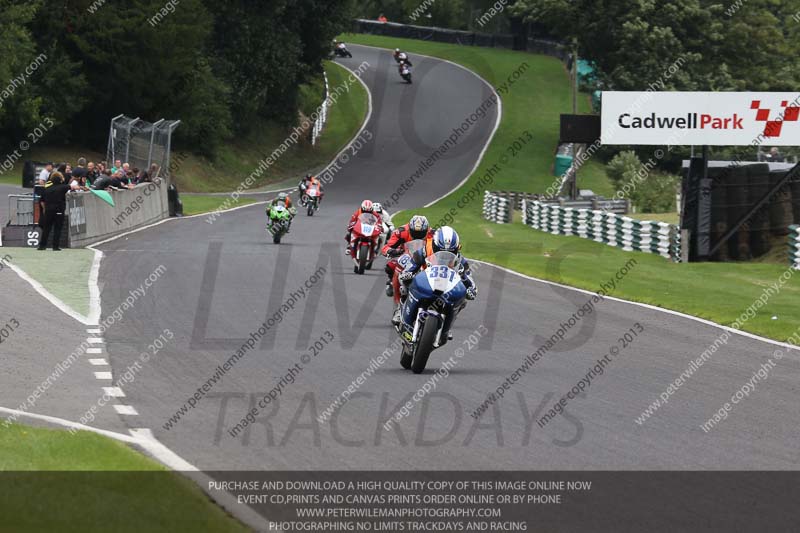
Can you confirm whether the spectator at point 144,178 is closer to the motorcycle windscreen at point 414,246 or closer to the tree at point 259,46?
the motorcycle windscreen at point 414,246

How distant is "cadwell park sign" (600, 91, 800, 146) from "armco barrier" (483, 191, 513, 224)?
14.2 meters

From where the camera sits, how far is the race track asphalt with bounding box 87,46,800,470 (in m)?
8.84

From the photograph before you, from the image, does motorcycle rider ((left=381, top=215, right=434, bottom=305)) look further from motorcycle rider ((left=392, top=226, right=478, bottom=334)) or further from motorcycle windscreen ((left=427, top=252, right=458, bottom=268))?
motorcycle windscreen ((left=427, top=252, right=458, bottom=268))

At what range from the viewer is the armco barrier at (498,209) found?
143 ft

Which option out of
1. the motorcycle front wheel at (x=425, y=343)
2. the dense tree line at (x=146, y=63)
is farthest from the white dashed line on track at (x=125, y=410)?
the dense tree line at (x=146, y=63)

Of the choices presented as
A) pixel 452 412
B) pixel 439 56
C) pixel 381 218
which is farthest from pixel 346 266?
pixel 439 56

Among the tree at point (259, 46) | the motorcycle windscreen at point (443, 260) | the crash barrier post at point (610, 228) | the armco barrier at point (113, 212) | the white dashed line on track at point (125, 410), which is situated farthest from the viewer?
the tree at point (259, 46)

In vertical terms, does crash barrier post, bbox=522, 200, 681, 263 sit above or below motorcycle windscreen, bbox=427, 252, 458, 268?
below

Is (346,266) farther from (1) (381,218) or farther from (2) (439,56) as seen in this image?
(2) (439,56)

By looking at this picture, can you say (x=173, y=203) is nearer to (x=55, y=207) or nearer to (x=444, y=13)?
(x=55, y=207)

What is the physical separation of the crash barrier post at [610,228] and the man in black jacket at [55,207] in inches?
528

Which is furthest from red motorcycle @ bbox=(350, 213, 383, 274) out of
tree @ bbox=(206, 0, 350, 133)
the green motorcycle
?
tree @ bbox=(206, 0, 350, 133)
